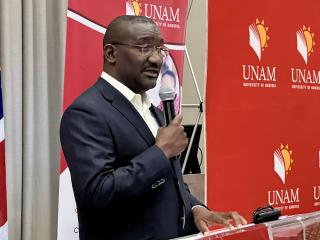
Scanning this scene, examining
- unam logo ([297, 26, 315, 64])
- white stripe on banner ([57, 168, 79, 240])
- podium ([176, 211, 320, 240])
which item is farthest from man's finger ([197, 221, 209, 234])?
A: unam logo ([297, 26, 315, 64])

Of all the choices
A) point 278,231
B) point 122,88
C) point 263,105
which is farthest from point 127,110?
point 263,105

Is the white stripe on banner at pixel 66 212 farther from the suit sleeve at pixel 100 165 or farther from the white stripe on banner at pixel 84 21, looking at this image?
the suit sleeve at pixel 100 165

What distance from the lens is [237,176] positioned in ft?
8.40

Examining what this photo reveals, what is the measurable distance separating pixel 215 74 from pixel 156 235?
4.63ft

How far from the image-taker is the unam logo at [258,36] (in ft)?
8.59

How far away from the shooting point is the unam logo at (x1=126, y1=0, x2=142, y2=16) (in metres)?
2.19

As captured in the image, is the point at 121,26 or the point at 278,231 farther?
the point at 121,26

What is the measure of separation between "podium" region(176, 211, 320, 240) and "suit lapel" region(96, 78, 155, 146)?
314 millimetres

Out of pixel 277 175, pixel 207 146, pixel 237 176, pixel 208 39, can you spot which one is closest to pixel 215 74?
pixel 208 39

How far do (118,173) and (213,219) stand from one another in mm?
303

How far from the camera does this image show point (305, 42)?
2.86 meters

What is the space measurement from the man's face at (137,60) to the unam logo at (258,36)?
1440 mm

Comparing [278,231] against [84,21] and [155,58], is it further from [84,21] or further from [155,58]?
[84,21]

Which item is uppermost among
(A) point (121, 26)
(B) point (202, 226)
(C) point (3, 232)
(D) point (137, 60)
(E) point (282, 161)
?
(A) point (121, 26)
